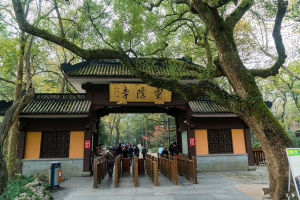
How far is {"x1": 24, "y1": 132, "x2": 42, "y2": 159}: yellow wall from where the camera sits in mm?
10281

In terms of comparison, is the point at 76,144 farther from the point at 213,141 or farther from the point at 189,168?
the point at 213,141

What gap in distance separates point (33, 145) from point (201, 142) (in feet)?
32.1

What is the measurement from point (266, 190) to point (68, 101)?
1032cm

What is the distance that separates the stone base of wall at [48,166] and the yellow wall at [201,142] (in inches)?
269

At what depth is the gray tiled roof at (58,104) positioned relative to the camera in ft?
32.3

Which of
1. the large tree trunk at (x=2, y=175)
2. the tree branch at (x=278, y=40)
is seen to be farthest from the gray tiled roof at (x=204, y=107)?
the large tree trunk at (x=2, y=175)

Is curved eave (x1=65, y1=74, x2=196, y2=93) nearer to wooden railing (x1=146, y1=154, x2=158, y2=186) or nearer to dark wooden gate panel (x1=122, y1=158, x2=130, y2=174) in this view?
wooden railing (x1=146, y1=154, x2=158, y2=186)

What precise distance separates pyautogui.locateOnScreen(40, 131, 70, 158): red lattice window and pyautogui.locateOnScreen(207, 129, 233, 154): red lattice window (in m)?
8.53

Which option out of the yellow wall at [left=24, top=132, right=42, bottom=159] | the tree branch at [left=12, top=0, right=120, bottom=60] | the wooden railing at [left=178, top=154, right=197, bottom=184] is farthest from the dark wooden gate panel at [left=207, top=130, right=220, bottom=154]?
the yellow wall at [left=24, top=132, right=42, bottom=159]

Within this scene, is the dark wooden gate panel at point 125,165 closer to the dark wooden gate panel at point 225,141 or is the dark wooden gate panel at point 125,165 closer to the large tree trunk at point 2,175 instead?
the dark wooden gate panel at point 225,141

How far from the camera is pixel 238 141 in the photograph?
38.7ft

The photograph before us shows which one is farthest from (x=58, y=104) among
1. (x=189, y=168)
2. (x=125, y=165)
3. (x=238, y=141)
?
(x=238, y=141)

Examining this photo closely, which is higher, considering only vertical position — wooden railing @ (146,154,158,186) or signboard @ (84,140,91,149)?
signboard @ (84,140,91,149)

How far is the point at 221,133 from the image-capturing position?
11797 millimetres
